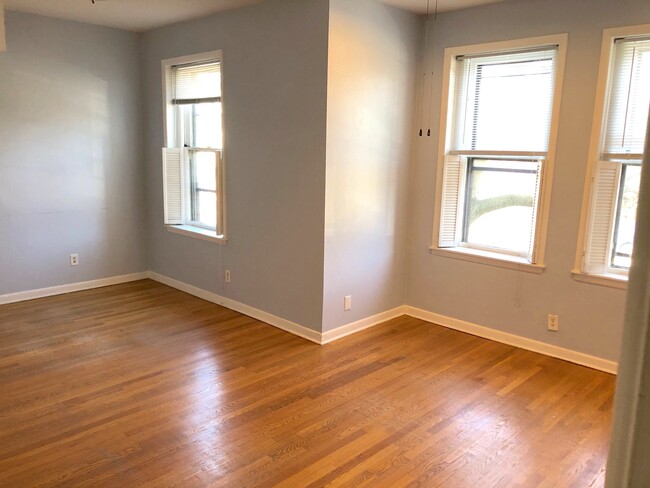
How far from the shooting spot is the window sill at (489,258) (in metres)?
3.82

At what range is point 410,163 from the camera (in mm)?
4426

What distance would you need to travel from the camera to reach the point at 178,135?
5133 millimetres

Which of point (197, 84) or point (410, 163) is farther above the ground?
point (197, 84)

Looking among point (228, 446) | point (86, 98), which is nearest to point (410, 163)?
point (228, 446)

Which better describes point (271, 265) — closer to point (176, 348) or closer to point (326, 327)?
point (326, 327)

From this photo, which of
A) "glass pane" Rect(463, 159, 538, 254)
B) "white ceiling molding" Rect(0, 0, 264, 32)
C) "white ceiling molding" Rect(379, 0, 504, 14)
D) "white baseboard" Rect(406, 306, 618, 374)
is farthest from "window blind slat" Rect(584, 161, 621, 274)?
"white ceiling molding" Rect(0, 0, 264, 32)

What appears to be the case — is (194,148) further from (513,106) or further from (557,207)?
(557,207)

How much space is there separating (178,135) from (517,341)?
144 inches

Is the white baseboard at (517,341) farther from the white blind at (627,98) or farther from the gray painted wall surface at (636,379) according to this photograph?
the gray painted wall surface at (636,379)

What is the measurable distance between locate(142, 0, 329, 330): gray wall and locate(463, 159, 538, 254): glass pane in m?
1.33

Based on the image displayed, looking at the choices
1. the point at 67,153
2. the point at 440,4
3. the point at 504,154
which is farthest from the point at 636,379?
the point at 67,153

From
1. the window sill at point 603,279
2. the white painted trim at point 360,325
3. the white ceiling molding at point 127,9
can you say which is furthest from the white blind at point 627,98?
the white ceiling molding at point 127,9

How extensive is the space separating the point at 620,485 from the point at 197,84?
191 inches

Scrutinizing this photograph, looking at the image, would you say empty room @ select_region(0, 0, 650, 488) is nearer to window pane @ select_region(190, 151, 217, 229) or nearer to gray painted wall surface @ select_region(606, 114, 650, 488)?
window pane @ select_region(190, 151, 217, 229)
